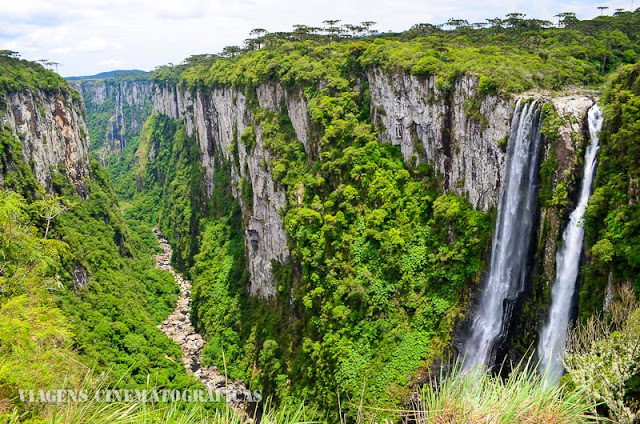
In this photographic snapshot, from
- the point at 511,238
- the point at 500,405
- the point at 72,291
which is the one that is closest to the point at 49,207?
the point at 72,291

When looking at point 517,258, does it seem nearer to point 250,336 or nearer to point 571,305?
point 571,305

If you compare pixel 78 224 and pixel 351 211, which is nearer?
pixel 351 211

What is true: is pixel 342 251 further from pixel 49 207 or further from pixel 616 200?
pixel 49 207

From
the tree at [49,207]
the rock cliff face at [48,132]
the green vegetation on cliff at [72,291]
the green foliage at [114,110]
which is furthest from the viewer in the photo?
the green foliage at [114,110]

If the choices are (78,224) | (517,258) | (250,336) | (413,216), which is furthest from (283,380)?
(78,224)

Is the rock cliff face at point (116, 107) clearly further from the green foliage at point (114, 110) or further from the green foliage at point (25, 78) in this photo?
the green foliage at point (25, 78)

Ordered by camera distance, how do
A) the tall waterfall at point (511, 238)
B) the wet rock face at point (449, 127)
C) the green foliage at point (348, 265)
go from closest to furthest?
the tall waterfall at point (511, 238), the wet rock face at point (449, 127), the green foliage at point (348, 265)

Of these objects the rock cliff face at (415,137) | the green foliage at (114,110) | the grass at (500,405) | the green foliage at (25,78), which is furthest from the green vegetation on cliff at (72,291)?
the green foliage at (114,110)
